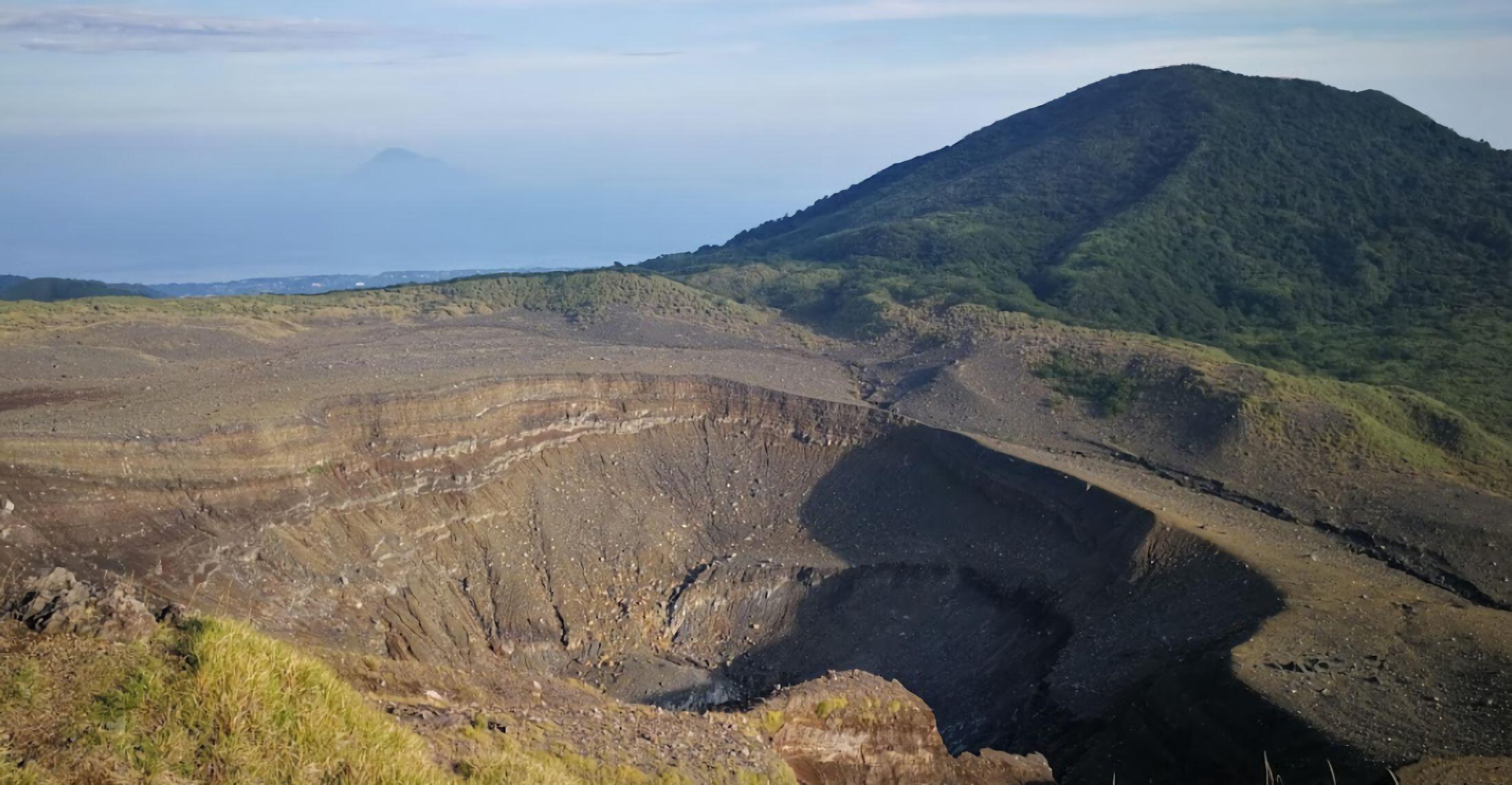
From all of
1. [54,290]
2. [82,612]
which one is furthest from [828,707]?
[54,290]

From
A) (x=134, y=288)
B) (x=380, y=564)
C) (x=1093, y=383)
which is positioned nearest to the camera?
(x=380, y=564)

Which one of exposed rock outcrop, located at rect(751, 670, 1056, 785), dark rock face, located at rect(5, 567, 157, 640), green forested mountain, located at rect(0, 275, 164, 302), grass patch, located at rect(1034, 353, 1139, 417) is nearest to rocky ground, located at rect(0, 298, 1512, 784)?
exposed rock outcrop, located at rect(751, 670, 1056, 785)

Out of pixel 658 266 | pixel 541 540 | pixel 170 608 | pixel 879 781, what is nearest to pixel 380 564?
pixel 541 540

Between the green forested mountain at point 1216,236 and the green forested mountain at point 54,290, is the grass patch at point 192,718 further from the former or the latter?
the green forested mountain at point 54,290

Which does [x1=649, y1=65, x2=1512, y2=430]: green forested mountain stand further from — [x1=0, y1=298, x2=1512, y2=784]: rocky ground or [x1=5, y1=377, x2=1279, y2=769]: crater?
[x1=5, y1=377, x2=1279, y2=769]: crater

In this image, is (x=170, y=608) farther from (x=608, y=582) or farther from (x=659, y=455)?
(x=659, y=455)
